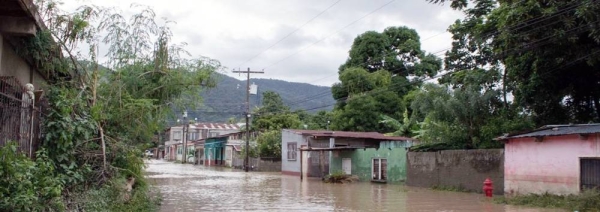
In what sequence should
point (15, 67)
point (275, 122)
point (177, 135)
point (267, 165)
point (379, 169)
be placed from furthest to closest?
1. point (177, 135)
2. point (275, 122)
3. point (267, 165)
4. point (379, 169)
5. point (15, 67)

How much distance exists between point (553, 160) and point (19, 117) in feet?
52.9

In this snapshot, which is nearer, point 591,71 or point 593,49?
point 593,49

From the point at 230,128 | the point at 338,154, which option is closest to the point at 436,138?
the point at 338,154

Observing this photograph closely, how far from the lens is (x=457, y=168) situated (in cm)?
2525

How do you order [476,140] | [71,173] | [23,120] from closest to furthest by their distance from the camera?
[23,120]
[71,173]
[476,140]

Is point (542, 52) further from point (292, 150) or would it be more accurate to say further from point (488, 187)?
point (292, 150)

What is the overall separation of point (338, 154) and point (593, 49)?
18.7m

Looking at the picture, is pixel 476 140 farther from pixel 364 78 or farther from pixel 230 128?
pixel 230 128

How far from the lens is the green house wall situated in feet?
98.8

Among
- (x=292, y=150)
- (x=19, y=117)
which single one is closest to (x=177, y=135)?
(x=292, y=150)

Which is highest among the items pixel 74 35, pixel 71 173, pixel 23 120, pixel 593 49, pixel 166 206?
pixel 593 49

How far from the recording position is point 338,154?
36.7 m

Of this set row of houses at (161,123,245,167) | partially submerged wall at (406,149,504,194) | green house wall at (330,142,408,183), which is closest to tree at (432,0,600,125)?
partially submerged wall at (406,149,504,194)

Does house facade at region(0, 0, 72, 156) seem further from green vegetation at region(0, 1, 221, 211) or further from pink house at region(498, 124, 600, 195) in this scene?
pink house at region(498, 124, 600, 195)
